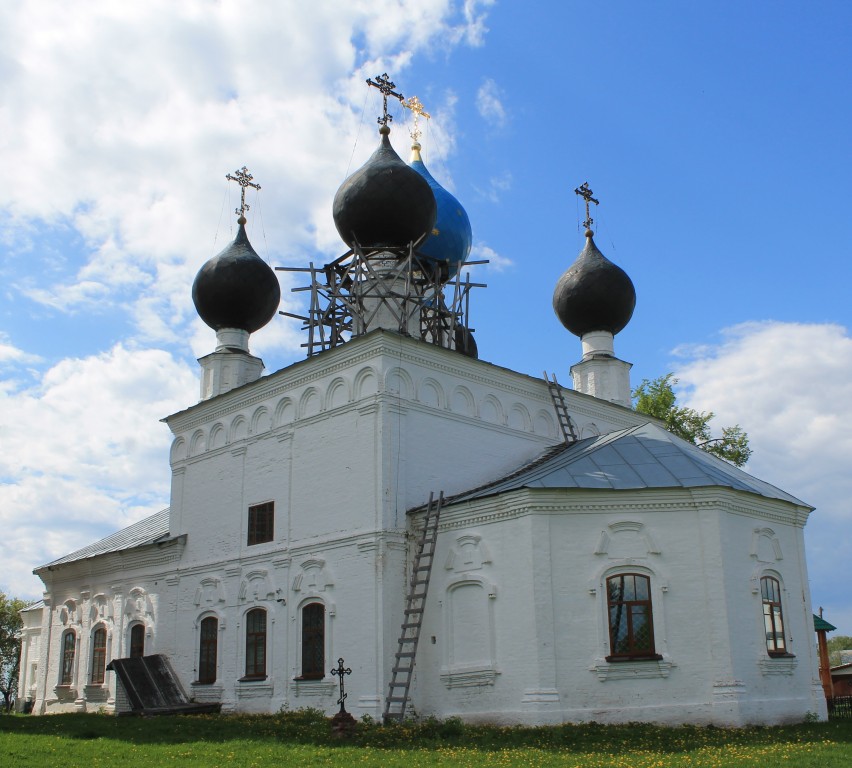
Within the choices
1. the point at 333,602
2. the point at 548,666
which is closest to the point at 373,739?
the point at 548,666

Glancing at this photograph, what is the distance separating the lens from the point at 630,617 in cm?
1264

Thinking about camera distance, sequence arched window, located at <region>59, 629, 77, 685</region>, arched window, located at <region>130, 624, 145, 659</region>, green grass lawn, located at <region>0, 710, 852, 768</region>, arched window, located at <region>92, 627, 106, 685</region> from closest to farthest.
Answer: green grass lawn, located at <region>0, 710, 852, 768</region>
arched window, located at <region>130, 624, 145, 659</region>
arched window, located at <region>92, 627, 106, 685</region>
arched window, located at <region>59, 629, 77, 685</region>

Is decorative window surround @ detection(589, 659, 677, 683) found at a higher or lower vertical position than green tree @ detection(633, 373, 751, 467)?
lower

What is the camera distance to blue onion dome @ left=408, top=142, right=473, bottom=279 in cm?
2000

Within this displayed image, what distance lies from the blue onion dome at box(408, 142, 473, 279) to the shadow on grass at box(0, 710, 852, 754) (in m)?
9.95

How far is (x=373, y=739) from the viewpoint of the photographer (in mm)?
11312

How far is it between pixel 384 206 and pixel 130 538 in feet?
30.8

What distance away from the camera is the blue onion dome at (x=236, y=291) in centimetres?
1956

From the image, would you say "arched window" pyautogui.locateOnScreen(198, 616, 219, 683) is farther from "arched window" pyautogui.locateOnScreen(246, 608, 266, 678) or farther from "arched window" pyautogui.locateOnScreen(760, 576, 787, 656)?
"arched window" pyautogui.locateOnScreen(760, 576, 787, 656)

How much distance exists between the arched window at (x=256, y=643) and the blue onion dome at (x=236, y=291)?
6.48 meters

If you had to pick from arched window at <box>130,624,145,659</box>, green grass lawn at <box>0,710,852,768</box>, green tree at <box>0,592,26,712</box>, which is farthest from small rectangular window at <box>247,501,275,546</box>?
green tree at <box>0,592,26,712</box>

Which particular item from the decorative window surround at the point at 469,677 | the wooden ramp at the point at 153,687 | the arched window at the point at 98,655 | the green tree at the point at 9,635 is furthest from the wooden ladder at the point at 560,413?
the green tree at the point at 9,635

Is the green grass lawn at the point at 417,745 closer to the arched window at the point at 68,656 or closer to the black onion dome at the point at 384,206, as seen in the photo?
the arched window at the point at 68,656

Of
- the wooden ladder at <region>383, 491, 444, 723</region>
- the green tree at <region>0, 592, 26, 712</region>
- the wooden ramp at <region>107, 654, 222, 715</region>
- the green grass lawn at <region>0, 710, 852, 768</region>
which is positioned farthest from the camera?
the green tree at <region>0, 592, 26, 712</region>
